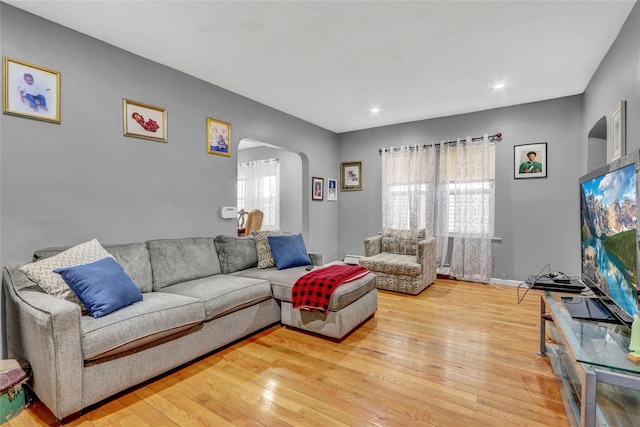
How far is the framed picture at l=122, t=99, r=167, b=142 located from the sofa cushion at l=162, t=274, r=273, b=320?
145 centimetres

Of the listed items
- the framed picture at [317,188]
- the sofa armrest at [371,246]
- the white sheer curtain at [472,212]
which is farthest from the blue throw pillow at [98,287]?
the white sheer curtain at [472,212]

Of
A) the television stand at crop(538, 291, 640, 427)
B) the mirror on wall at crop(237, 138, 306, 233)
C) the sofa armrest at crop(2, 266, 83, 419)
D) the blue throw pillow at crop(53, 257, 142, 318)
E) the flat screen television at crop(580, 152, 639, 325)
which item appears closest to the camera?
the television stand at crop(538, 291, 640, 427)

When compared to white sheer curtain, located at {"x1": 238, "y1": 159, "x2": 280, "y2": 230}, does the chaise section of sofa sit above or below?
below

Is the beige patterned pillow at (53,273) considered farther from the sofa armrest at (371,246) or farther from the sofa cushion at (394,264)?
the sofa armrest at (371,246)

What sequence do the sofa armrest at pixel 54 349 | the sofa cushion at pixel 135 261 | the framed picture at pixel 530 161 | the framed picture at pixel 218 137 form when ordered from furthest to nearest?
the framed picture at pixel 530 161 < the framed picture at pixel 218 137 < the sofa cushion at pixel 135 261 < the sofa armrest at pixel 54 349

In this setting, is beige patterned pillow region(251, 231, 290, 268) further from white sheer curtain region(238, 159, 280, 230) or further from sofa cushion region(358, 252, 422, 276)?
white sheer curtain region(238, 159, 280, 230)

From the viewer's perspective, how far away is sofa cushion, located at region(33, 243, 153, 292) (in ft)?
8.11

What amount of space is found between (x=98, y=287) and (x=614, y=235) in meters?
2.98

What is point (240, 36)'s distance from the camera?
256 centimetres

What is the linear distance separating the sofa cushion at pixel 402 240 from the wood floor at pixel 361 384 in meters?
1.74

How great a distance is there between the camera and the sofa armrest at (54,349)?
157 centimetres

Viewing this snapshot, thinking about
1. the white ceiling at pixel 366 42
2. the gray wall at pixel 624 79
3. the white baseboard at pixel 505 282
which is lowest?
the white baseboard at pixel 505 282

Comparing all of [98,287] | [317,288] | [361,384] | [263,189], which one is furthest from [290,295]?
[263,189]

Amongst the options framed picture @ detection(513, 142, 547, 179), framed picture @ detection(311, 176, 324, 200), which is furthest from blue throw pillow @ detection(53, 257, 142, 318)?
framed picture @ detection(513, 142, 547, 179)
